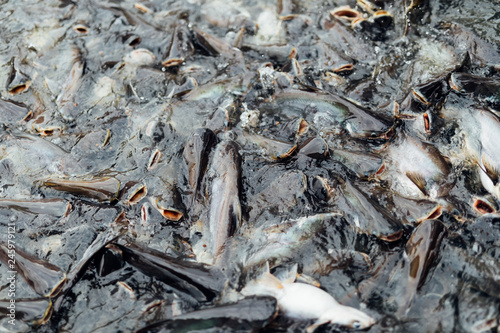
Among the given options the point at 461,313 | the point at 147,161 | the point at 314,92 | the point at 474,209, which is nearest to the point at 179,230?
the point at 147,161

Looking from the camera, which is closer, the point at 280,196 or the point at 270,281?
the point at 270,281

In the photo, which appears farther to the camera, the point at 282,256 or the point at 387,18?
the point at 387,18

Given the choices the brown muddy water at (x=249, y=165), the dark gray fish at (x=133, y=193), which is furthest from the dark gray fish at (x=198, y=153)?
the dark gray fish at (x=133, y=193)

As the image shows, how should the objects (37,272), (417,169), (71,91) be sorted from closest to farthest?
(37,272) < (417,169) < (71,91)

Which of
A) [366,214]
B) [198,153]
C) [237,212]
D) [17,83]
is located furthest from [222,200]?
[17,83]

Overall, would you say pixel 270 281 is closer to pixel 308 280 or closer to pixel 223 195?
pixel 308 280

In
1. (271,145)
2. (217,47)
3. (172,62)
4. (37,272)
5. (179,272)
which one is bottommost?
(37,272)

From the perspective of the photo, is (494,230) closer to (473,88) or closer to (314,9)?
(473,88)
